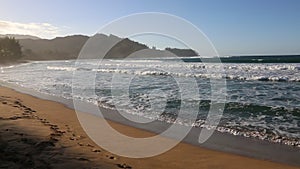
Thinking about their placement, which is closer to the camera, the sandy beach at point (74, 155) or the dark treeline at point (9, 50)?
the sandy beach at point (74, 155)

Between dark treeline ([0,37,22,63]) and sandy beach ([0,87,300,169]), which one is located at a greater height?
dark treeline ([0,37,22,63])

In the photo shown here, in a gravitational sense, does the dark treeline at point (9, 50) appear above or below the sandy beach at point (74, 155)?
above

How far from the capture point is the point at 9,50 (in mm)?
100375

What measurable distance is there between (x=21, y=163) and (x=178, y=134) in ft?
16.3

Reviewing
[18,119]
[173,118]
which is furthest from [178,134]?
[18,119]

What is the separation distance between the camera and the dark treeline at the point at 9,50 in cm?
9371

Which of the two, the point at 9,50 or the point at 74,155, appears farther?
the point at 9,50

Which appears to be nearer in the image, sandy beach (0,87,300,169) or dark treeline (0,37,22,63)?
sandy beach (0,87,300,169)

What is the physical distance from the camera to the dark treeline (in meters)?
93.7

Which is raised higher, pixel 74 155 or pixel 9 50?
pixel 9 50

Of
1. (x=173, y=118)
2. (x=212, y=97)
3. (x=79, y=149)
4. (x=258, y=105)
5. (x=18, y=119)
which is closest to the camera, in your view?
(x=79, y=149)

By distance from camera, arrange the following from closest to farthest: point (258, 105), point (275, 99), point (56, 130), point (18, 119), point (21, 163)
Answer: point (21, 163)
point (56, 130)
point (18, 119)
point (258, 105)
point (275, 99)

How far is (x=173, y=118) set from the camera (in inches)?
461

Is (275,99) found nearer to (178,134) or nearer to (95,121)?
(178,134)
